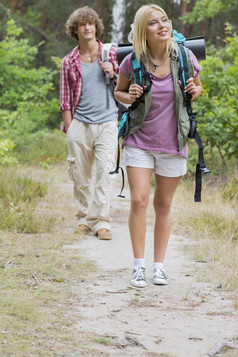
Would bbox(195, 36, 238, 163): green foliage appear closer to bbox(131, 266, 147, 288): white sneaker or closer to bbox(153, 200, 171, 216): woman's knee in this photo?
bbox(153, 200, 171, 216): woman's knee

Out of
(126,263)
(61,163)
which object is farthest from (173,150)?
(61,163)

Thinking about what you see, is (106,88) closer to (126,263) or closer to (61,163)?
(126,263)

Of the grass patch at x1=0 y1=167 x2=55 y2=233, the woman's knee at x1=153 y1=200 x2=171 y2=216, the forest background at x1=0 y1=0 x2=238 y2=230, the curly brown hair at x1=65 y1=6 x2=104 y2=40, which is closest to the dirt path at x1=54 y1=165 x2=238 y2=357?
the woman's knee at x1=153 y1=200 x2=171 y2=216

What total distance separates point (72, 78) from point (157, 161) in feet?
6.31

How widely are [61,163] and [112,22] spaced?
3.97m

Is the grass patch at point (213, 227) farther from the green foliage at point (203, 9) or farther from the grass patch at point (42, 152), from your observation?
the green foliage at point (203, 9)

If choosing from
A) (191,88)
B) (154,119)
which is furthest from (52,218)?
(191,88)

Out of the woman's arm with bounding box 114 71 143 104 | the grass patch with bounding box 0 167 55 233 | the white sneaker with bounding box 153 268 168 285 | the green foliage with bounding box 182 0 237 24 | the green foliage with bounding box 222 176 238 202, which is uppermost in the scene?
the green foliage with bounding box 182 0 237 24

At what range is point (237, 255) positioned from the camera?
470 centimetres

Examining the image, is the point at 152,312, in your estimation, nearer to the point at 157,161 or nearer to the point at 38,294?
the point at 38,294

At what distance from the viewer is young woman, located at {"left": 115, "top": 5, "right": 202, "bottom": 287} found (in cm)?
390


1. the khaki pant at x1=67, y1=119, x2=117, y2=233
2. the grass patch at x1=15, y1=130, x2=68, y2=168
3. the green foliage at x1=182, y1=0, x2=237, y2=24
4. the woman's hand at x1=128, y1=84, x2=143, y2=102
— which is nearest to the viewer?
the woman's hand at x1=128, y1=84, x2=143, y2=102

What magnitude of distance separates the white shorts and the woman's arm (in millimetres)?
352

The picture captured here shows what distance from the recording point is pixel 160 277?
413 cm
